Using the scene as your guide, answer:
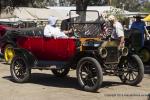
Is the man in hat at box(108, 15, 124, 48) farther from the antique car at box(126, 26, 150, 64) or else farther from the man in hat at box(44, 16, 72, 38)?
the antique car at box(126, 26, 150, 64)

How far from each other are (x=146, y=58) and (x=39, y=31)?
23.7ft

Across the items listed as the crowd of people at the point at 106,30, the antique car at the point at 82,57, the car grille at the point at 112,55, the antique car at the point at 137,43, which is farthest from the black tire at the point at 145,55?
the car grille at the point at 112,55

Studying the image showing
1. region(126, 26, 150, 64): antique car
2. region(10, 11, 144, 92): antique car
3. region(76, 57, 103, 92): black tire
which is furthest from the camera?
region(126, 26, 150, 64): antique car

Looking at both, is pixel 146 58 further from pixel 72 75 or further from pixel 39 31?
pixel 39 31

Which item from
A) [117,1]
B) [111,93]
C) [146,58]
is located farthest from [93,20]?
[117,1]

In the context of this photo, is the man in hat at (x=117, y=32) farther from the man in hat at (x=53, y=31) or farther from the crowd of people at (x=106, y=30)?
the man in hat at (x=53, y=31)

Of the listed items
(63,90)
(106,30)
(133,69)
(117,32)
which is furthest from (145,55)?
(63,90)

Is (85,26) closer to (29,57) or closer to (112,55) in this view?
(112,55)

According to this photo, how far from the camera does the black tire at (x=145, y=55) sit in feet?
60.9

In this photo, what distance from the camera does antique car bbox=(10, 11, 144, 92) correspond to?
1105 centimetres

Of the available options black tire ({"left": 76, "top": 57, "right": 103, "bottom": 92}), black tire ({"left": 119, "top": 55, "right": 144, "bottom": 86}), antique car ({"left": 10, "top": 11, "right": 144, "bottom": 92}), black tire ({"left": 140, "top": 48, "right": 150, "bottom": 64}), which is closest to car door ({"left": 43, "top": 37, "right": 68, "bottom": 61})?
antique car ({"left": 10, "top": 11, "right": 144, "bottom": 92})

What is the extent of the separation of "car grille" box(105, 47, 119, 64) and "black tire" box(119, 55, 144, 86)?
1.68ft

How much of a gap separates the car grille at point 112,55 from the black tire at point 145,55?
7277 millimetres

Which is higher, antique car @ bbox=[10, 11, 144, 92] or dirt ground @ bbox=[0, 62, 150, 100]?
antique car @ bbox=[10, 11, 144, 92]
